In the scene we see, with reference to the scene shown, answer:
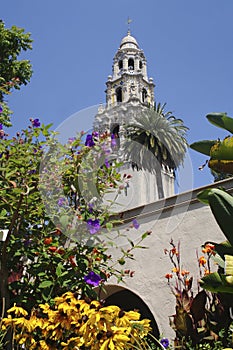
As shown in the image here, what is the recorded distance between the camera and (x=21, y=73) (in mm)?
11578

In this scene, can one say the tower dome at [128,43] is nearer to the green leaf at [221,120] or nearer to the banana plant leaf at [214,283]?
the green leaf at [221,120]

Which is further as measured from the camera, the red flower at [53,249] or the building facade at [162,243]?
the building facade at [162,243]

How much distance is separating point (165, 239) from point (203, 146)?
2097 millimetres

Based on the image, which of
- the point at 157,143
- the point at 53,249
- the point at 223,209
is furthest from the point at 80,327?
the point at 157,143

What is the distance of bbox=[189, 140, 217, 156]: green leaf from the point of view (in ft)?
11.2

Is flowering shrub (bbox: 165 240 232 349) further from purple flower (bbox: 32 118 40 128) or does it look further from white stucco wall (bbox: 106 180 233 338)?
purple flower (bbox: 32 118 40 128)

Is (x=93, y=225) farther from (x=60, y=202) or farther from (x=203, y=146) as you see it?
(x=203, y=146)

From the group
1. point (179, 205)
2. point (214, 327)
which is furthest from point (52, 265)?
point (179, 205)

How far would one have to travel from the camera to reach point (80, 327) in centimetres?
263

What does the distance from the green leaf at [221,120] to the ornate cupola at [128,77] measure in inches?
1621

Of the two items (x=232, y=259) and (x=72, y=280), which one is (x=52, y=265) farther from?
(x=232, y=259)

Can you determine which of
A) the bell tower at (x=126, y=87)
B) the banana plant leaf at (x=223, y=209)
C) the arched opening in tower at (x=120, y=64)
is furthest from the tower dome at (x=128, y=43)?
the banana plant leaf at (x=223, y=209)

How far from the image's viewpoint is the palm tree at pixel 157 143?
28108mm

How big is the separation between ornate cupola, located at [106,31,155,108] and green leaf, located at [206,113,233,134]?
1621 inches
